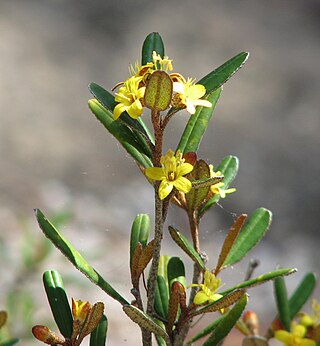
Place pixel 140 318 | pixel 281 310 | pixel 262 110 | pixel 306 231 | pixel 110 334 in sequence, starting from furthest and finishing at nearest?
pixel 262 110, pixel 306 231, pixel 110 334, pixel 281 310, pixel 140 318

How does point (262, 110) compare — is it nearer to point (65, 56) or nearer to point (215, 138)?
point (215, 138)

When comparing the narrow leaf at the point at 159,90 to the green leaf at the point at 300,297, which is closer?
the narrow leaf at the point at 159,90

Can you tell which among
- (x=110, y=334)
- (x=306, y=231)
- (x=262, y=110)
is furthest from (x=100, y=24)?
(x=110, y=334)

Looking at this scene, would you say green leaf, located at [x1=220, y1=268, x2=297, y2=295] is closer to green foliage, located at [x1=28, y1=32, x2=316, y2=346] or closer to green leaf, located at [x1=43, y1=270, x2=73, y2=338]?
green foliage, located at [x1=28, y1=32, x2=316, y2=346]

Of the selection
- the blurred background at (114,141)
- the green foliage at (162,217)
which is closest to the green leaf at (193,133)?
the green foliage at (162,217)

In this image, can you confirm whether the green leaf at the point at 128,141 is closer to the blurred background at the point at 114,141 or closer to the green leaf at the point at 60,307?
the green leaf at the point at 60,307

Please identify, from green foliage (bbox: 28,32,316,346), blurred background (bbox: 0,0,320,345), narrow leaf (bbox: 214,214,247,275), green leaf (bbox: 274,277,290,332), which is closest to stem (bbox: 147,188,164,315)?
green foliage (bbox: 28,32,316,346)
